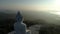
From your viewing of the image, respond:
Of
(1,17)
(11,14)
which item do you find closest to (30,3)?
(11,14)

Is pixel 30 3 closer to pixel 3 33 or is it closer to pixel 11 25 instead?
pixel 11 25

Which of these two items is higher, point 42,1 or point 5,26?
point 42,1

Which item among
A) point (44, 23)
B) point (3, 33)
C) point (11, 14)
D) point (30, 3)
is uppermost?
point (30, 3)

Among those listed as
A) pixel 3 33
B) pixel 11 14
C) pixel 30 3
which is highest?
pixel 30 3

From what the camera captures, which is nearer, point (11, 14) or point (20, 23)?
point (20, 23)

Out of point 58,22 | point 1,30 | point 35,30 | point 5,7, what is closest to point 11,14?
point 5,7

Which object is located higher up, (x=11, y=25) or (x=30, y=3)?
(x=30, y=3)

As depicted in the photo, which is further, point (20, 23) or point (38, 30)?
point (38, 30)

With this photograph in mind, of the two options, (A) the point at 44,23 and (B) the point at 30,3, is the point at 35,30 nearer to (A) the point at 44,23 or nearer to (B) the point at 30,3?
(A) the point at 44,23
